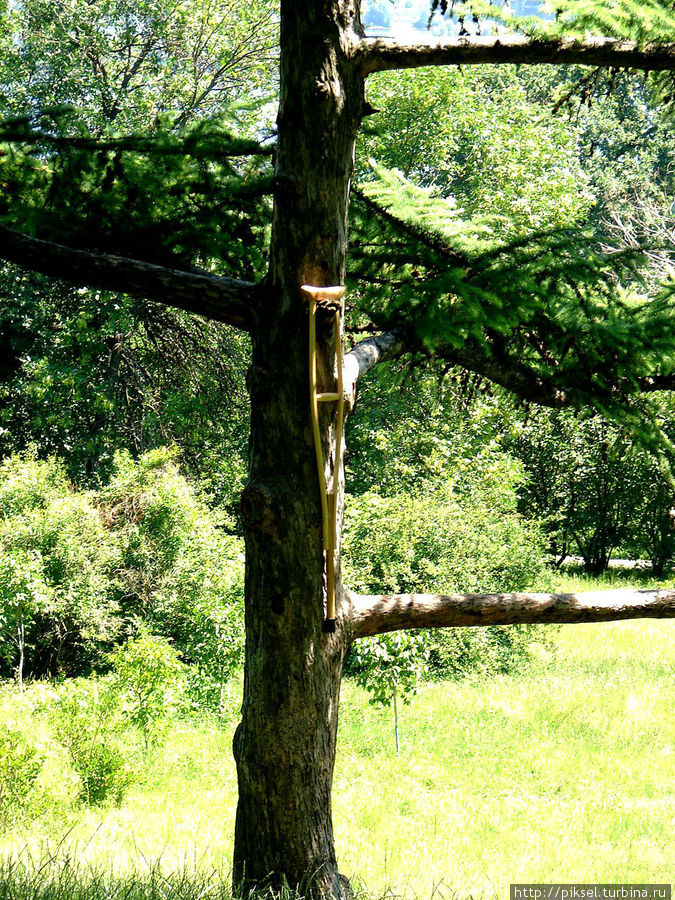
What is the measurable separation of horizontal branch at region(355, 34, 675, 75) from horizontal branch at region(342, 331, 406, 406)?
924mm

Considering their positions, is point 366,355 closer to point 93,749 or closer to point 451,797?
point 93,749

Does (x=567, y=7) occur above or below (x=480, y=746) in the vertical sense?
above

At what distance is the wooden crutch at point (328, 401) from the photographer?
102 inches

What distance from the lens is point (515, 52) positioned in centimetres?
259

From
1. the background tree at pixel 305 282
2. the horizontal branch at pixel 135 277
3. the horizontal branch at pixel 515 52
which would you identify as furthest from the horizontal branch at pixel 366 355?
the horizontal branch at pixel 515 52

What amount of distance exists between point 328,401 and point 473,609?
884 millimetres

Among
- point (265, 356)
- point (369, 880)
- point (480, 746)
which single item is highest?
point (265, 356)

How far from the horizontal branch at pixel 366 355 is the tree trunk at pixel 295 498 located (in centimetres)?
16

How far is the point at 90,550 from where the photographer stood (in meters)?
10.3

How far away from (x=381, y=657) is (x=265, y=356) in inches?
226

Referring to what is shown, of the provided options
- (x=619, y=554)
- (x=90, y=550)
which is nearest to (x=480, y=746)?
(x=90, y=550)

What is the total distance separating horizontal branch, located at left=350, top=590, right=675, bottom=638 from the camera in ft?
9.59

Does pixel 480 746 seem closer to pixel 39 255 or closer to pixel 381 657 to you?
pixel 381 657

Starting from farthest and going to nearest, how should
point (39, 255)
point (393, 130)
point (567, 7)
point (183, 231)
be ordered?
point (393, 130) < point (183, 231) < point (39, 255) < point (567, 7)
